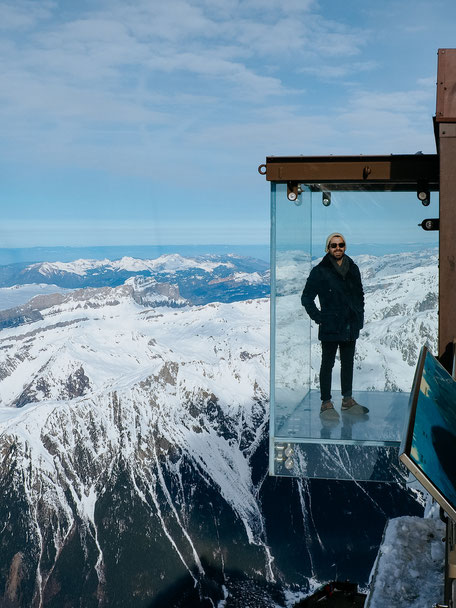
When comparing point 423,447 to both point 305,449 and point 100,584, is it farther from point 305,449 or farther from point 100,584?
point 100,584

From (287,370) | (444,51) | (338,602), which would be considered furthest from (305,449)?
(338,602)

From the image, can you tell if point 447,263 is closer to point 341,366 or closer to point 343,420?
point 341,366

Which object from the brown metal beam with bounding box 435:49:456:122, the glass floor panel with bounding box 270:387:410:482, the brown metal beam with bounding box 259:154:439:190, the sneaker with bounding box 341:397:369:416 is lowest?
the glass floor panel with bounding box 270:387:410:482

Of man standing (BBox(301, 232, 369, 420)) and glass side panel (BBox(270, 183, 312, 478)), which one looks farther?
man standing (BBox(301, 232, 369, 420))

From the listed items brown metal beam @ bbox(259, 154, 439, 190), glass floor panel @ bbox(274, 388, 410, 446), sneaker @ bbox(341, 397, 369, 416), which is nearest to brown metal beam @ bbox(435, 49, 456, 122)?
brown metal beam @ bbox(259, 154, 439, 190)

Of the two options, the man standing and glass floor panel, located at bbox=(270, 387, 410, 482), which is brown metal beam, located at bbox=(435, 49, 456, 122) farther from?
glass floor panel, located at bbox=(270, 387, 410, 482)

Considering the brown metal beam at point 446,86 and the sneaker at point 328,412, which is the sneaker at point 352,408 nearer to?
the sneaker at point 328,412
